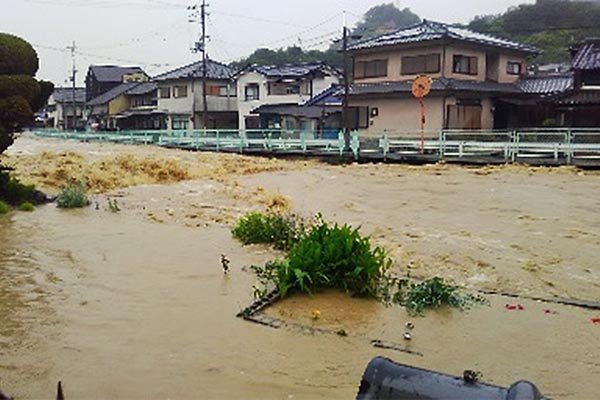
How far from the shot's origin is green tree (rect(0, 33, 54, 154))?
1289 centimetres

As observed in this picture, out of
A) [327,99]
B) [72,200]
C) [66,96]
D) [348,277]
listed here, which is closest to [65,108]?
[66,96]

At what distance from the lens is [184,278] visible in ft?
28.0

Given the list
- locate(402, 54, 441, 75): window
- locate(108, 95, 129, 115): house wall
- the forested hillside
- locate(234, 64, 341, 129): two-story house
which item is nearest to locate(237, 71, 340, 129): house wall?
locate(234, 64, 341, 129): two-story house

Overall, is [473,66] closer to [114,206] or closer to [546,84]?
[546,84]

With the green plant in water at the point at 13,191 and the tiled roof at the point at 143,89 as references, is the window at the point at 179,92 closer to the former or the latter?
the tiled roof at the point at 143,89

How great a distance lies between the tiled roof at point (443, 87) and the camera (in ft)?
103

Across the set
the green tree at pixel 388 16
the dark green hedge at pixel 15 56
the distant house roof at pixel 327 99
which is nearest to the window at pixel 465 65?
the distant house roof at pixel 327 99

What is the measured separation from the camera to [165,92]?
57.5 m

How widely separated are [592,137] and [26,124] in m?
20.3

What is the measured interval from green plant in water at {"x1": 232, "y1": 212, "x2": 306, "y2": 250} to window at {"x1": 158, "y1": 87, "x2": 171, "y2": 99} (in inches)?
1905

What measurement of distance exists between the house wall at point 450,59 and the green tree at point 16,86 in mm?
24096

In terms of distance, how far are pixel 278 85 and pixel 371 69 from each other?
13706mm

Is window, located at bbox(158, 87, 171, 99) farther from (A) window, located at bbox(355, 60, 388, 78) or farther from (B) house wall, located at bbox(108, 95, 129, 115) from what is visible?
(A) window, located at bbox(355, 60, 388, 78)

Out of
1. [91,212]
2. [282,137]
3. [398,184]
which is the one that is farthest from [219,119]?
[91,212]
